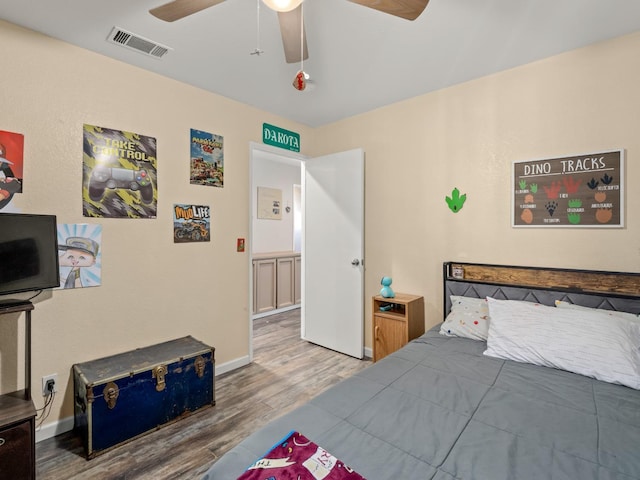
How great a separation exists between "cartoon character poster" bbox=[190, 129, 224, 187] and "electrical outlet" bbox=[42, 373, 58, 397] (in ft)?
5.59

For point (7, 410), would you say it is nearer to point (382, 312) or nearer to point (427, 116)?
point (382, 312)

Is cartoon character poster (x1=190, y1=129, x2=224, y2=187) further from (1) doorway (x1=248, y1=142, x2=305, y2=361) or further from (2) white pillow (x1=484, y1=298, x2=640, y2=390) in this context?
(2) white pillow (x1=484, y1=298, x2=640, y2=390)

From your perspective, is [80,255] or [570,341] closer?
[570,341]

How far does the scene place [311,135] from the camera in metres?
3.95

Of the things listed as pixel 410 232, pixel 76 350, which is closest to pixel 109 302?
pixel 76 350

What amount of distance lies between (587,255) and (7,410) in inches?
143

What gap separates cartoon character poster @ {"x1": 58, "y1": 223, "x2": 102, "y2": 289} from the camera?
215 cm

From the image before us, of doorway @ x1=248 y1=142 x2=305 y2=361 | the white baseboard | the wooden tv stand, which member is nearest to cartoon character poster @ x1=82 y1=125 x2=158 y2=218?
the wooden tv stand

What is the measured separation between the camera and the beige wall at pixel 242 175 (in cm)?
208

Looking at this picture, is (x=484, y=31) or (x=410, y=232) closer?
(x=484, y=31)

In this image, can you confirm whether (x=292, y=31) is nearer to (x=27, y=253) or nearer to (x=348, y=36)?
(x=348, y=36)

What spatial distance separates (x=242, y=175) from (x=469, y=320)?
7.85 ft

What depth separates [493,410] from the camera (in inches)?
54.8

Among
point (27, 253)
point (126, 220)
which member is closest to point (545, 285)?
point (126, 220)
